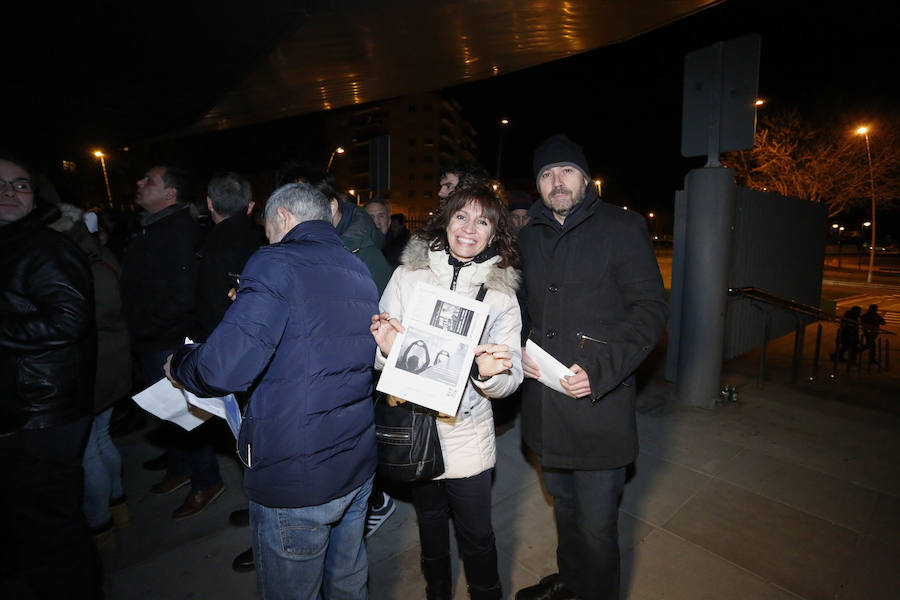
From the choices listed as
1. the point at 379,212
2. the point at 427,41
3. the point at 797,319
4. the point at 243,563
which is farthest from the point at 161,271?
the point at 797,319

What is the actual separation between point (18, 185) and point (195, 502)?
2483mm

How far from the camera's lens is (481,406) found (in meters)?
2.22

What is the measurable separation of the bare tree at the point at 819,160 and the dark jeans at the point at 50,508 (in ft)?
87.1

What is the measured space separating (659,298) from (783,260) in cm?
Result: 657

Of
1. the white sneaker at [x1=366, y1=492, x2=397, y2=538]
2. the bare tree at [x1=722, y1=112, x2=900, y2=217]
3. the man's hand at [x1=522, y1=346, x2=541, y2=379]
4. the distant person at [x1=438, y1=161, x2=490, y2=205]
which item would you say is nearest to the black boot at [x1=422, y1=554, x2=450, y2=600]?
the white sneaker at [x1=366, y1=492, x2=397, y2=538]

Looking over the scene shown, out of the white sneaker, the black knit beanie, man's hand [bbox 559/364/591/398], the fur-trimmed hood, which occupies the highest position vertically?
the black knit beanie

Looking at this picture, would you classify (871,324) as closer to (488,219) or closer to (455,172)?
(455,172)

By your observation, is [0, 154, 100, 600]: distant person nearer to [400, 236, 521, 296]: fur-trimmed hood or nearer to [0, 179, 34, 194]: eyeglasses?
[0, 179, 34, 194]: eyeglasses

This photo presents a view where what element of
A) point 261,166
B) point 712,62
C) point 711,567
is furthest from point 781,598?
point 261,166

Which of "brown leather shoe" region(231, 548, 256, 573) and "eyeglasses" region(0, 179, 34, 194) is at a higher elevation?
"eyeglasses" region(0, 179, 34, 194)

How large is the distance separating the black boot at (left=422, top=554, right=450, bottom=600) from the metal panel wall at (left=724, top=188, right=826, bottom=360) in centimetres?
504

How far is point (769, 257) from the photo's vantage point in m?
6.57

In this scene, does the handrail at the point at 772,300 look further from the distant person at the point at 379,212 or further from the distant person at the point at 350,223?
the distant person at the point at 350,223

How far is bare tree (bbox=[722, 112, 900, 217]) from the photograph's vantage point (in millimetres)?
22188
